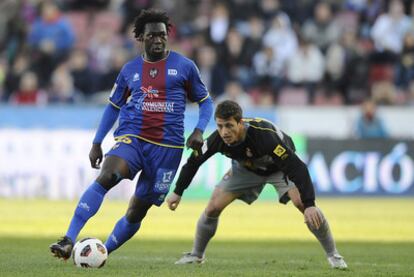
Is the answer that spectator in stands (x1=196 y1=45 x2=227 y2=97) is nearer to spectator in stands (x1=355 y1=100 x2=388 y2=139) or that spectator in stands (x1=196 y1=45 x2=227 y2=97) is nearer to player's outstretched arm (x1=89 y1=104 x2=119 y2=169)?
spectator in stands (x1=355 y1=100 x2=388 y2=139)

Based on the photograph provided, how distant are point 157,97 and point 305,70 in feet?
43.0

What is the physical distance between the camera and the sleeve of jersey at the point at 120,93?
1005cm

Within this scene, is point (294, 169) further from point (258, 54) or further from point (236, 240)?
point (258, 54)

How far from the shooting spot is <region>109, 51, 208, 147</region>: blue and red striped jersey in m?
9.84

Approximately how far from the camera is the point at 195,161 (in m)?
9.91

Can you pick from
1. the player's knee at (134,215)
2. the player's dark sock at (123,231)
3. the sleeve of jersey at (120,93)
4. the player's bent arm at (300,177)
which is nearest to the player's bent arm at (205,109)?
the sleeve of jersey at (120,93)

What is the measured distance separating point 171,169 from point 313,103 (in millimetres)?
12783

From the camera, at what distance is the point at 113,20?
2505 centimetres

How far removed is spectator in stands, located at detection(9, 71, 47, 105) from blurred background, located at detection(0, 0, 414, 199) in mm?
26

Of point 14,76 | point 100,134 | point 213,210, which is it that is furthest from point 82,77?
point 100,134

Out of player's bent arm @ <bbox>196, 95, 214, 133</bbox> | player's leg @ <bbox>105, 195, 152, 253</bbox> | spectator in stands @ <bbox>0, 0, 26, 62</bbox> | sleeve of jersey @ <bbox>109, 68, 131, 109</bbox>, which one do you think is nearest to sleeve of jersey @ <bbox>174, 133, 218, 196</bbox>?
player's bent arm @ <bbox>196, 95, 214, 133</bbox>

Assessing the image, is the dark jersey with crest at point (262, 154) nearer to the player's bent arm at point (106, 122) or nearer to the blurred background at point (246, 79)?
the player's bent arm at point (106, 122)

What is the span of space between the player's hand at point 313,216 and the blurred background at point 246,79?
11400 millimetres

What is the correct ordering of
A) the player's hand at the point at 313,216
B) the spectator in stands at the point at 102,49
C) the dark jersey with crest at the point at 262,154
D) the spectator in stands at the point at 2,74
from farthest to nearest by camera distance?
1. the spectator in stands at the point at 102,49
2. the spectator in stands at the point at 2,74
3. the dark jersey with crest at the point at 262,154
4. the player's hand at the point at 313,216
